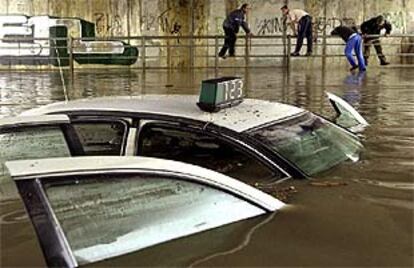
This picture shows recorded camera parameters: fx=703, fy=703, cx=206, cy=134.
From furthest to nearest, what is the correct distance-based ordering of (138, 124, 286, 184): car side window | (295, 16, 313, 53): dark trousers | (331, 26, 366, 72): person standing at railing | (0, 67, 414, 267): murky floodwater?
(295, 16, 313, 53): dark trousers, (331, 26, 366, 72): person standing at railing, (138, 124, 286, 184): car side window, (0, 67, 414, 267): murky floodwater

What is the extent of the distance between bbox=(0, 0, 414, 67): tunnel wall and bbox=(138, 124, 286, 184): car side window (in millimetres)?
17658

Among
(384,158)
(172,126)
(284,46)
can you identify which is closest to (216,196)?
(172,126)

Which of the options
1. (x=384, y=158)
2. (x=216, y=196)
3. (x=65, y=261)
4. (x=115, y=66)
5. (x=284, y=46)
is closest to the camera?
(x=65, y=261)

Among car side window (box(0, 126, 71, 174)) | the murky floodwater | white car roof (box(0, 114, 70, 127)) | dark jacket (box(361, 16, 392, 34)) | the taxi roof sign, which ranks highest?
dark jacket (box(361, 16, 392, 34))

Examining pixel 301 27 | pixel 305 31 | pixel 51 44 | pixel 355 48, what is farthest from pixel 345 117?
pixel 51 44

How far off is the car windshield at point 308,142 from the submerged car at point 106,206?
994 millimetres

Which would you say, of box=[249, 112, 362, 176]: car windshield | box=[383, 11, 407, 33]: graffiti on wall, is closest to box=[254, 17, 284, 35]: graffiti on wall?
box=[383, 11, 407, 33]: graffiti on wall

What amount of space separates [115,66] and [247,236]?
1937 centimetres

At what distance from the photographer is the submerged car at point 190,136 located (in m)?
3.54

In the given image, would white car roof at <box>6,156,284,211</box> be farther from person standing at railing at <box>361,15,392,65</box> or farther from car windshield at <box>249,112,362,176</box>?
person standing at railing at <box>361,15,392,65</box>

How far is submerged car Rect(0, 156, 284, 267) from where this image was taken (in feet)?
7.06

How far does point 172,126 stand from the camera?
147 inches

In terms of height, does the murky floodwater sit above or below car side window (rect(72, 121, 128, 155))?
below

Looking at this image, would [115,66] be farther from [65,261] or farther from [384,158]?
[65,261]
